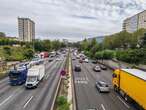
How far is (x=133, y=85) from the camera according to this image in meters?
22.6

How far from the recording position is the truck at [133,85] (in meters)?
19.8

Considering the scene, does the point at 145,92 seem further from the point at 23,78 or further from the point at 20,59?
the point at 20,59

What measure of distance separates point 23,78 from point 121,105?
801 inches

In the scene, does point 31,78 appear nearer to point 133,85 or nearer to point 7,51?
point 133,85

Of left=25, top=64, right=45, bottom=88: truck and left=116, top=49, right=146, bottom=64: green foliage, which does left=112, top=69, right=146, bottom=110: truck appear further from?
left=116, top=49, right=146, bottom=64: green foliage

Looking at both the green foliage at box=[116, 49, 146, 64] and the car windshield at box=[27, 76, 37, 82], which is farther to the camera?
the green foliage at box=[116, 49, 146, 64]

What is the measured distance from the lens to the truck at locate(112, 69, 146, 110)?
19764 mm

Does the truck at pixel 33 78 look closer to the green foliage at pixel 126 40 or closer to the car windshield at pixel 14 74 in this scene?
the car windshield at pixel 14 74

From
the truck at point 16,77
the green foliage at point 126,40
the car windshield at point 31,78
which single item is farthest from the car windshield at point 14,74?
the green foliage at point 126,40

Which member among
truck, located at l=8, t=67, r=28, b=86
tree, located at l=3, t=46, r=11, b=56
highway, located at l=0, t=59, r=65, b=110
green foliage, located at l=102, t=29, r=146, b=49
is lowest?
highway, located at l=0, t=59, r=65, b=110

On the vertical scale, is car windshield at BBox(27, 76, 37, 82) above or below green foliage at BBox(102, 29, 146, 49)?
below

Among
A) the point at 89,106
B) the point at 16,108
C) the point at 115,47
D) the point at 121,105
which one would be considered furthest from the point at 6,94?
the point at 115,47

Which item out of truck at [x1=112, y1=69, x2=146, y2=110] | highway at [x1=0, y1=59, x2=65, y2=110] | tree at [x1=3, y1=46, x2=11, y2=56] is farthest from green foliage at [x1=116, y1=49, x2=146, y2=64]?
tree at [x1=3, y1=46, x2=11, y2=56]

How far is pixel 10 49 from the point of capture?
3716 inches
